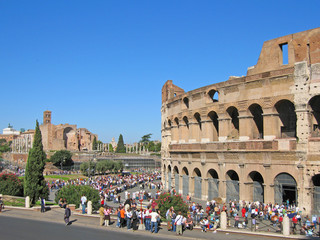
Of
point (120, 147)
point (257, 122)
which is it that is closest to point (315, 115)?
point (257, 122)

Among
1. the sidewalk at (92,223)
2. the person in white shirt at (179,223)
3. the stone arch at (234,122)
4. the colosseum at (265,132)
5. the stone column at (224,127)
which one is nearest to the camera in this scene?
the sidewalk at (92,223)

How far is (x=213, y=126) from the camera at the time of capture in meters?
28.7

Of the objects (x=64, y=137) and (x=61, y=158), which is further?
(x=64, y=137)

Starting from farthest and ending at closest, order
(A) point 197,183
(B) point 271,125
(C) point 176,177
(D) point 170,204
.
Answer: (C) point 176,177, (A) point 197,183, (B) point 271,125, (D) point 170,204

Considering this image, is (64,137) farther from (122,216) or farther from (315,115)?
(122,216)

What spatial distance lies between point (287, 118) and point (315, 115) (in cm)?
187

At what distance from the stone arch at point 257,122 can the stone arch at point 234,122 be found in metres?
1.42

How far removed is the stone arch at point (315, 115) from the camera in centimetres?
2195

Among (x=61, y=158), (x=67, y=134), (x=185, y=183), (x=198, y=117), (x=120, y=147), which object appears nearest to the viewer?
(x=198, y=117)

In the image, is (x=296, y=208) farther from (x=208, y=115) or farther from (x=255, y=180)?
(x=208, y=115)

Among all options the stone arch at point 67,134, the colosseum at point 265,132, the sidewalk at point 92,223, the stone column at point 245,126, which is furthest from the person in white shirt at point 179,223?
the stone arch at point 67,134

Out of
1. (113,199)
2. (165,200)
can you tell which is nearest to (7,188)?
(113,199)

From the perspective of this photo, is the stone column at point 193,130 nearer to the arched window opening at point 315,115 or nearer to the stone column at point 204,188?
the stone column at point 204,188

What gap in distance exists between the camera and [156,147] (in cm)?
12406
